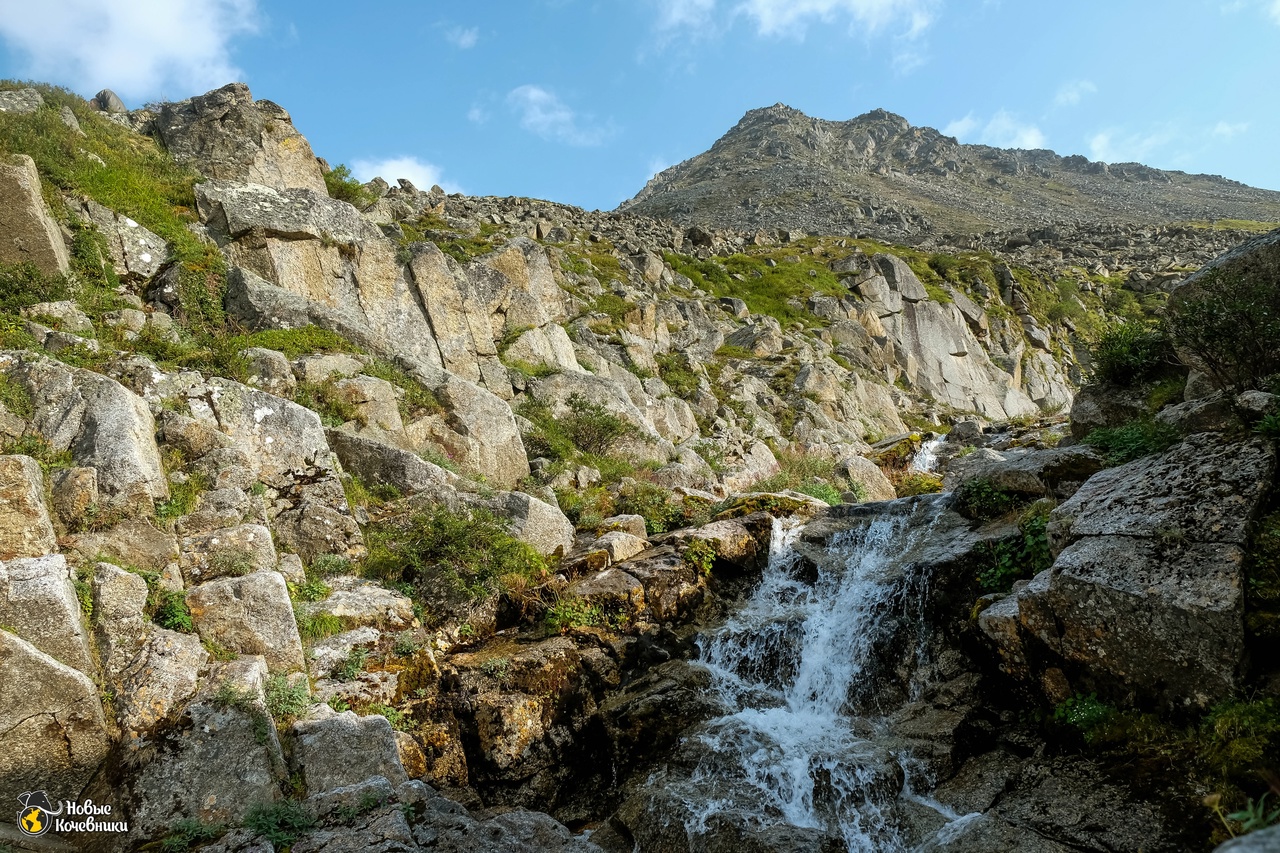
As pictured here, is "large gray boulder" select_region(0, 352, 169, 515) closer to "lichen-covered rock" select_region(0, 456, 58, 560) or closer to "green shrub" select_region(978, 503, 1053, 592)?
"lichen-covered rock" select_region(0, 456, 58, 560)

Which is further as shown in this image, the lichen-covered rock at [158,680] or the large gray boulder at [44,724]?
the lichen-covered rock at [158,680]

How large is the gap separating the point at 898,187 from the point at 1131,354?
106 meters

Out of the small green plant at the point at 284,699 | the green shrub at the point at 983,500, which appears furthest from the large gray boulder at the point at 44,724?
the green shrub at the point at 983,500

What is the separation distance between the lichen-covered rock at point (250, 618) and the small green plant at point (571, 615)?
401cm

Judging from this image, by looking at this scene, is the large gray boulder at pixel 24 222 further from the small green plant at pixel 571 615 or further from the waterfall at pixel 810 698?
the waterfall at pixel 810 698

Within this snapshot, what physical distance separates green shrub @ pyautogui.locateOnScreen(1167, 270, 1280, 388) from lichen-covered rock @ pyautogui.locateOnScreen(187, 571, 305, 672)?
Result: 14.2m

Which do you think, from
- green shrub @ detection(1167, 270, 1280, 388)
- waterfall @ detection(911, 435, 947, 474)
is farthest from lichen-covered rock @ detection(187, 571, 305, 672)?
waterfall @ detection(911, 435, 947, 474)

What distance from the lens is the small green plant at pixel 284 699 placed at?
28.2ft

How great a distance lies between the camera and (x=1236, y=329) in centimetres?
995

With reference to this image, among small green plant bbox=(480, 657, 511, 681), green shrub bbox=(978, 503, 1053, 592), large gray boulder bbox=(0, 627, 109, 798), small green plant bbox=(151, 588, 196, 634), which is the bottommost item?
green shrub bbox=(978, 503, 1053, 592)

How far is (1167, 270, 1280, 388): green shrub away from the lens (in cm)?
981

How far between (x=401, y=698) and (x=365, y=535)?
3.69 m

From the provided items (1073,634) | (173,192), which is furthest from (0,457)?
(1073,634)

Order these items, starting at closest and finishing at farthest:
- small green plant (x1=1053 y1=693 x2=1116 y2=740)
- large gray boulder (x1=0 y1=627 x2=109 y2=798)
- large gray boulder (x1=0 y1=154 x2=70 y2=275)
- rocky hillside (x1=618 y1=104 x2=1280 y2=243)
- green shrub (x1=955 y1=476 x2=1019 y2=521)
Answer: large gray boulder (x1=0 y1=627 x2=109 y2=798) < small green plant (x1=1053 y1=693 x2=1116 y2=740) < green shrub (x1=955 y1=476 x2=1019 y2=521) < large gray boulder (x1=0 y1=154 x2=70 y2=275) < rocky hillside (x1=618 y1=104 x2=1280 y2=243)
